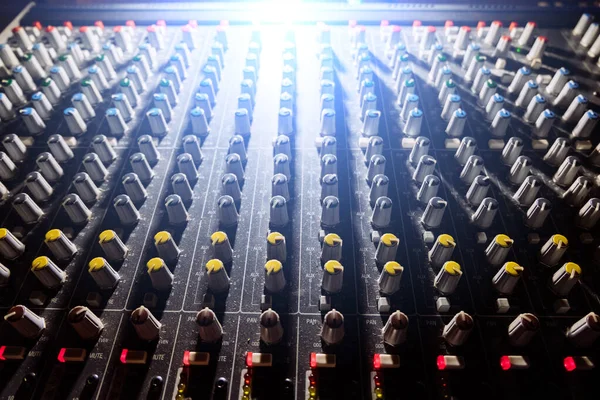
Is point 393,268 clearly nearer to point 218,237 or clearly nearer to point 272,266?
point 272,266

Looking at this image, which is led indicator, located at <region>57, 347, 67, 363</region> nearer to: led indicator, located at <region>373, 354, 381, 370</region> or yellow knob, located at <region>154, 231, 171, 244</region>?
yellow knob, located at <region>154, 231, 171, 244</region>

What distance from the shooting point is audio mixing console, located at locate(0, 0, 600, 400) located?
2.44 metres

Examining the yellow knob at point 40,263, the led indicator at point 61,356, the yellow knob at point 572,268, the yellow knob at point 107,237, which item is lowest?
the led indicator at point 61,356

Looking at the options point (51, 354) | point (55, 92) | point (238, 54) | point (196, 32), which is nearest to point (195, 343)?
point (51, 354)

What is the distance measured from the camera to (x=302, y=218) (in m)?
3.10

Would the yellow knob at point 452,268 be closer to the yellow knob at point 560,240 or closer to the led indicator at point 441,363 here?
the led indicator at point 441,363

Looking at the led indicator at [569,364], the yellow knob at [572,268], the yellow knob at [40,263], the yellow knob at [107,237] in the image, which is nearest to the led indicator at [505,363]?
the led indicator at [569,364]

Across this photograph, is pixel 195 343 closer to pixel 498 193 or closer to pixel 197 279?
pixel 197 279

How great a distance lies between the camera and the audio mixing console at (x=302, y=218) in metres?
2.44

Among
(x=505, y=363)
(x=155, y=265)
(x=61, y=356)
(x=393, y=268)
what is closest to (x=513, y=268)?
(x=505, y=363)

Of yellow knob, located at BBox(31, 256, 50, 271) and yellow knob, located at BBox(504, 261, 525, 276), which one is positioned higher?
yellow knob, located at BBox(504, 261, 525, 276)

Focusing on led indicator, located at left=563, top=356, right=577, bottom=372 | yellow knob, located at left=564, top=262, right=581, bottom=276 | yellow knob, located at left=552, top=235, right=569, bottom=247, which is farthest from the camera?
yellow knob, located at left=552, top=235, right=569, bottom=247

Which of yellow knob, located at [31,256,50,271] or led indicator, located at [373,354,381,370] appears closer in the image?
led indicator, located at [373,354,381,370]

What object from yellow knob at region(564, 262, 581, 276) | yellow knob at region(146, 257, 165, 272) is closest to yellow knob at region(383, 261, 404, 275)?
yellow knob at region(564, 262, 581, 276)
